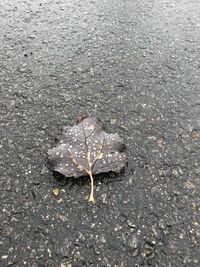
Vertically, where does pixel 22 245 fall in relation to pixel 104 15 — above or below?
below

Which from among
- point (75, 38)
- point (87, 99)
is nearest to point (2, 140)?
point (87, 99)

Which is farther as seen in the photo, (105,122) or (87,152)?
(105,122)

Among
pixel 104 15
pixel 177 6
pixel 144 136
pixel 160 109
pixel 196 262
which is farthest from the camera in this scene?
pixel 177 6

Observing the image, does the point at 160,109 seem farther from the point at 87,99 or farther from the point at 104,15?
the point at 104,15

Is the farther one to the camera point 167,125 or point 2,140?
point 167,125

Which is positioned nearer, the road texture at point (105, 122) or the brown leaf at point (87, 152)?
the road texture at point (105, 122)
